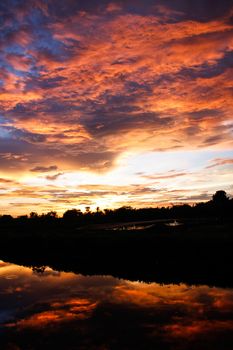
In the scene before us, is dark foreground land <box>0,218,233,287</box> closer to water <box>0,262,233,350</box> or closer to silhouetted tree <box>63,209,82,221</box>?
water <box>0,262,233,350</box>

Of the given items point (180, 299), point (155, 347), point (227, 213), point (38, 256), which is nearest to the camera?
point (155, 347)

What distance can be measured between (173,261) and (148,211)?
110 metres

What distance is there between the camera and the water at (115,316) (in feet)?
42.6

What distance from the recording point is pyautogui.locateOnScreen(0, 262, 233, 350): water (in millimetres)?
12992

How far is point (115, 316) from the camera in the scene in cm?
1633

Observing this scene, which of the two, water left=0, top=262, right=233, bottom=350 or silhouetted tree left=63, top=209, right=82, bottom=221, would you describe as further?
silhouetted tree left=63, top=209, right=82, bottom=221

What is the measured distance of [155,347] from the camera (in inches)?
488

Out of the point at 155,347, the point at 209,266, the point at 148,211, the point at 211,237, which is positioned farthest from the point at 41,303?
the point at 148,211

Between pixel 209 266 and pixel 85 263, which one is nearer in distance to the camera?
pixel 209 266

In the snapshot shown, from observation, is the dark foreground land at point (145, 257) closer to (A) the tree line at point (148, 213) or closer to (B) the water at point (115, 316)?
(B) the water at point (115, 316)

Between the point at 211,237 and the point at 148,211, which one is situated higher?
the point at 148,211

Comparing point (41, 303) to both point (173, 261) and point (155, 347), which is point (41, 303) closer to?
point (155, 347)

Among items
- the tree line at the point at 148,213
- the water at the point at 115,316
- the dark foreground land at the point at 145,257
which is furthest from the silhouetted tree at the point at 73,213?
the water at the point at 115,316

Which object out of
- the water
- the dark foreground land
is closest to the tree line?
the dark foreground land
